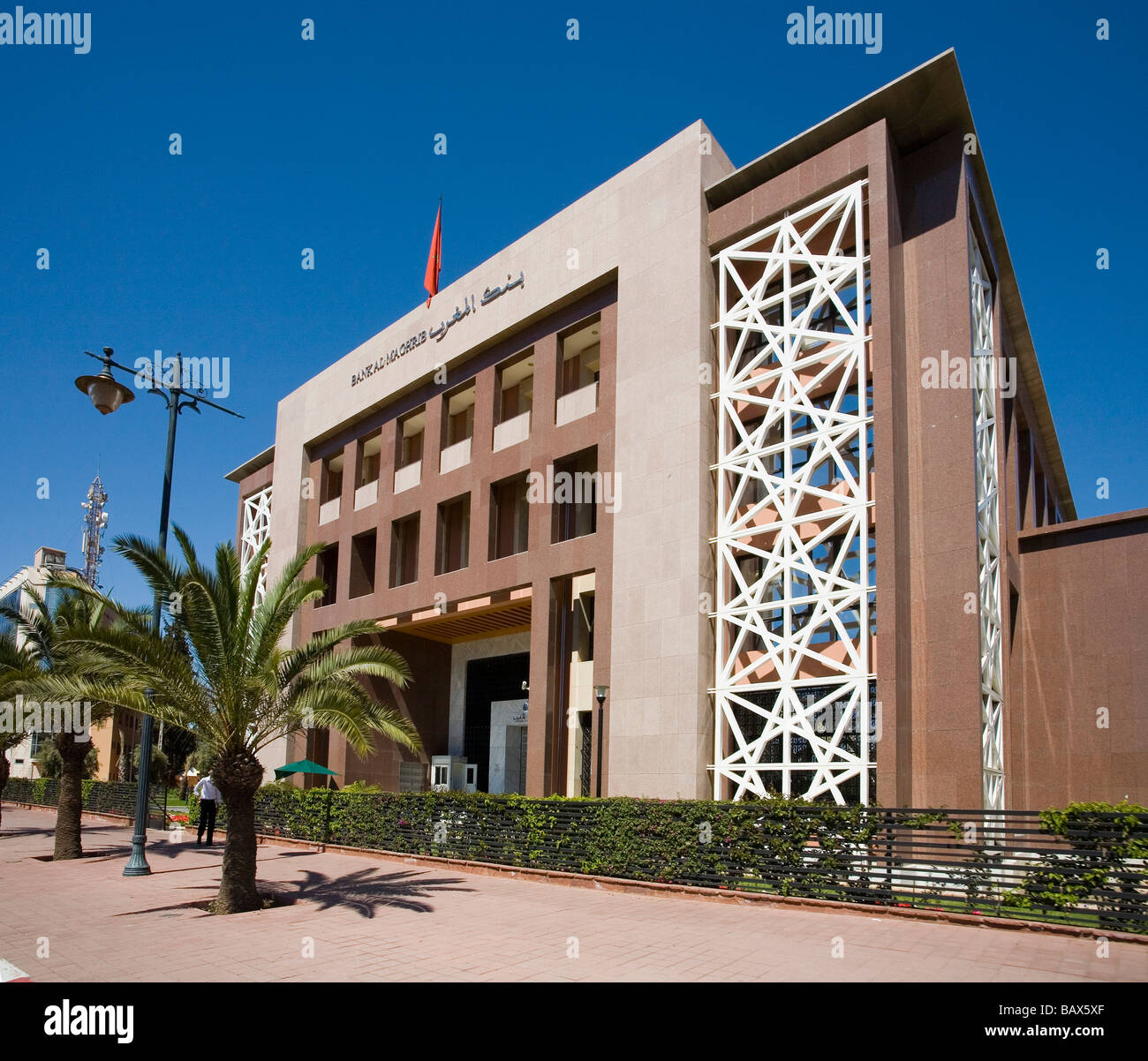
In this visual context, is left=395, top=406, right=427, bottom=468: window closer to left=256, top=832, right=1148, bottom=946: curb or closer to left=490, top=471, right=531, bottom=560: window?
left=490, top=471, right=531, bottom=560: window

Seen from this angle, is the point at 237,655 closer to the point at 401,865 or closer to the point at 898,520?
the point at 401,865

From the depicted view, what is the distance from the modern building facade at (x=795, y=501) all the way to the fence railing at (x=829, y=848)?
2.96 m

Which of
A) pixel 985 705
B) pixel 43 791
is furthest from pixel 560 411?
pixel 43 791

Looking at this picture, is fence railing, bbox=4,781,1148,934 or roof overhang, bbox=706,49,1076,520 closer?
fence railing, bbox=4,781,1148,934

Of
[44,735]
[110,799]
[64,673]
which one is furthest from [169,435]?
[44,735]

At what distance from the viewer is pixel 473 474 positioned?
2644 centimetres

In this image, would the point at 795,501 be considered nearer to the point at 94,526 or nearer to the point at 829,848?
Answer: the point at 829,848

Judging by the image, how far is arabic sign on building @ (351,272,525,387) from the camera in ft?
85.5

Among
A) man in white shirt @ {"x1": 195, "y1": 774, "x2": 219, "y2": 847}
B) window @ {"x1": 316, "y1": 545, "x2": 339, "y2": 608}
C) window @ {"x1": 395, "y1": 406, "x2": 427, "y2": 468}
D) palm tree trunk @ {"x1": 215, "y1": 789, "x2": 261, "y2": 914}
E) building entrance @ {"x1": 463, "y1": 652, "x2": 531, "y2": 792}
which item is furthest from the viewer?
window @ {"x1": 316, "y1": 545, "x2": 339, "y2": 608}

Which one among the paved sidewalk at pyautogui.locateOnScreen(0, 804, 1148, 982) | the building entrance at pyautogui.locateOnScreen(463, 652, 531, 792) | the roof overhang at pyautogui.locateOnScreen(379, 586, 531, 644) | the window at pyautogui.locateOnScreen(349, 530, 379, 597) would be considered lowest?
the paved sidewalk at pyautogui.locateOnScreen(0, 804, 1148, 982)

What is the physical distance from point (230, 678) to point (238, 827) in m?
2.15

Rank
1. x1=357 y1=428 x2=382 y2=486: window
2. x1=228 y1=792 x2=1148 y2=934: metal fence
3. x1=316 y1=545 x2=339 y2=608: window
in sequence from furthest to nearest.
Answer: x1=316 y1=545 x2=339 y2=608: window, x1=357 y1=428 x2=382 y2=486: window, x1=228 y1=792 x2=1148 y2=934: metal fence

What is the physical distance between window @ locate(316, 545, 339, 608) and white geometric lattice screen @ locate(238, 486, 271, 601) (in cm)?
402

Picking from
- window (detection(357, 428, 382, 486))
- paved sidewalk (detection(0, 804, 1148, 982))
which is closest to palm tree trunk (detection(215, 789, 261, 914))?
paved sidewalk (detection(0, 804, 1148, 982))
